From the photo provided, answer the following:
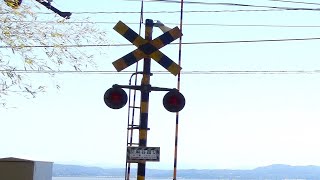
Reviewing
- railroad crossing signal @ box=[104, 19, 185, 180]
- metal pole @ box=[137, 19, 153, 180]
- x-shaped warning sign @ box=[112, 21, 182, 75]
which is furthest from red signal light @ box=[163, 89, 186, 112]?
x-shaped warning sign @ box=[112, 21, 182, 75]

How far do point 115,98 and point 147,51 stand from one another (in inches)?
39.5

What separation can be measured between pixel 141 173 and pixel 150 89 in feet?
4.37

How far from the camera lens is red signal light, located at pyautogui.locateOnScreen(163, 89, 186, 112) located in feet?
26.6

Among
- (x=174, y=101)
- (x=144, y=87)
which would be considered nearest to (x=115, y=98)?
(x=144, y=87)

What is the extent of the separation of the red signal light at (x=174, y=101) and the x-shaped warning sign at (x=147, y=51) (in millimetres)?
584

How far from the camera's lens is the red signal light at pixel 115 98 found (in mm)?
7984

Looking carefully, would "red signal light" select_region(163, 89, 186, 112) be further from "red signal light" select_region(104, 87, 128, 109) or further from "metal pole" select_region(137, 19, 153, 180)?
"red signal light" select_region(104, 87, 128, 109)

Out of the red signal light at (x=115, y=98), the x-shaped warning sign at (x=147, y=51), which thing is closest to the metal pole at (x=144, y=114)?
the x-shaped warning sign at (x=147, y=51)

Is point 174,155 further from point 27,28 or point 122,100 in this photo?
point 27,28

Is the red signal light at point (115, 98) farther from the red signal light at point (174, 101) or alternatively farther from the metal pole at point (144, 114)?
the red signal light at point (174, 101)

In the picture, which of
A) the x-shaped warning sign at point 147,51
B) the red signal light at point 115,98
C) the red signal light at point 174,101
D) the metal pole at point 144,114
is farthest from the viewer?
the x-shaped warning sign at point 147,51

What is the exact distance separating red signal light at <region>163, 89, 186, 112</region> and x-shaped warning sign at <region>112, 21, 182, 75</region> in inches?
23.0

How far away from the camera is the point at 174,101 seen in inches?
320

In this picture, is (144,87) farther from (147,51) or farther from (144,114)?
(147,51)
